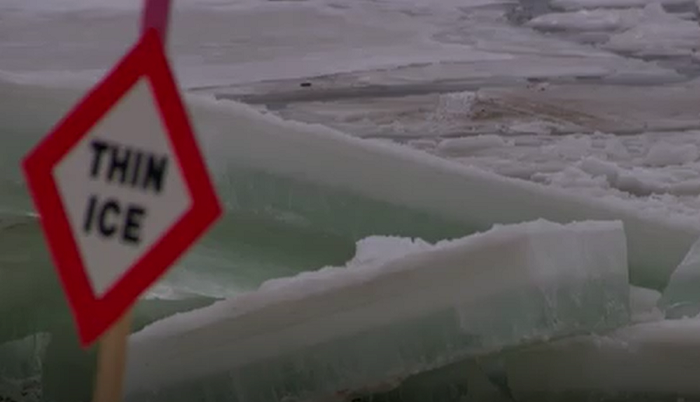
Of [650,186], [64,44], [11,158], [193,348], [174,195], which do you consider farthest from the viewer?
[64,44]

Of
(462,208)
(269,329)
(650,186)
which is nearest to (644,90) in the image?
(650,186)

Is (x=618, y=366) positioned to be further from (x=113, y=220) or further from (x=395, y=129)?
(x=395, y=129)

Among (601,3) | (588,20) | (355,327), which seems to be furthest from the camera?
(601,3)

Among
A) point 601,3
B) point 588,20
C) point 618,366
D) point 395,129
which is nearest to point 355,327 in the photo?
point 618,366

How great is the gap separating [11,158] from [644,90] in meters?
1.46

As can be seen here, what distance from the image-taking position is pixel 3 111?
648 mm

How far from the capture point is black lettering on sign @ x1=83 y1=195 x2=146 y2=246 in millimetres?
395

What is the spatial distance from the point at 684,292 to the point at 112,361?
1.00 feet

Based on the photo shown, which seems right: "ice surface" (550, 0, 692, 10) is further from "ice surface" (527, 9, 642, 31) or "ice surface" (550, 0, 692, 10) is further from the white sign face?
the white sign face

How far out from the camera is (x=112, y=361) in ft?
1.37

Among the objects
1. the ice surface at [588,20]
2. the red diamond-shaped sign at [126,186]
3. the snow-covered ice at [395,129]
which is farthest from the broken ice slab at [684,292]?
the ice surface at [588,20]

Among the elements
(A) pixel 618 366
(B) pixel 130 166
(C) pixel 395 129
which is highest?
(B) pixel 130 166

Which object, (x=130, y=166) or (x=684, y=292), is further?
(x=684, y=292)

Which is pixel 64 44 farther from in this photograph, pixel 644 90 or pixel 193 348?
pixel 193 348
